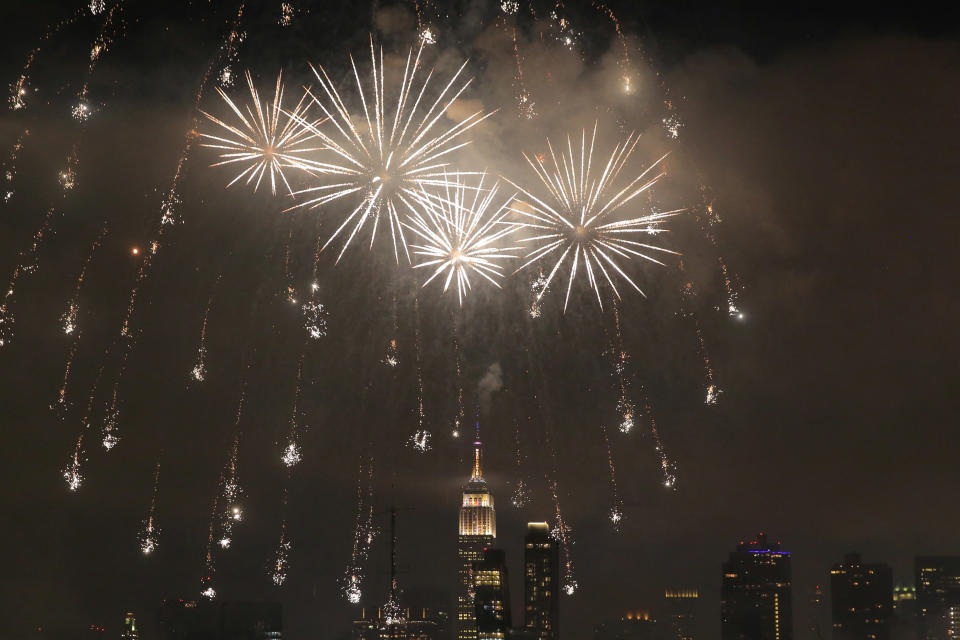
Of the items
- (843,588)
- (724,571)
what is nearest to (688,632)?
(724,571)

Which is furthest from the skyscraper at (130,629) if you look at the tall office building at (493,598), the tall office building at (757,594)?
the tall office building at (757,594)

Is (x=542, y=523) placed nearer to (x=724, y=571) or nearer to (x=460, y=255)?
(x=724, y=571)

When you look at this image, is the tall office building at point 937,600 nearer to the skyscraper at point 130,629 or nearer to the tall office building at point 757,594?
the tall office building at point 757,594

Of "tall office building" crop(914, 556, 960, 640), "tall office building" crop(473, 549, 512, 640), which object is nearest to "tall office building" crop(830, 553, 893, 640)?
"tall office building" crop(914, 556, 960, 640)

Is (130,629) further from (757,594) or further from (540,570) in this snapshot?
(757,594)

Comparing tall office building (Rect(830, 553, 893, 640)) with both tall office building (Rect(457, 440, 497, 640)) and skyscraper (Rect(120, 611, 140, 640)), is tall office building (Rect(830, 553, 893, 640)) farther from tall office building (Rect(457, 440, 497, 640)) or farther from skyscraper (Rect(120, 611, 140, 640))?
skyscraper (Rect(120, 611, 140, 640))

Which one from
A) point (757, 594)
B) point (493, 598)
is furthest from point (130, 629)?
point (757, 594)
